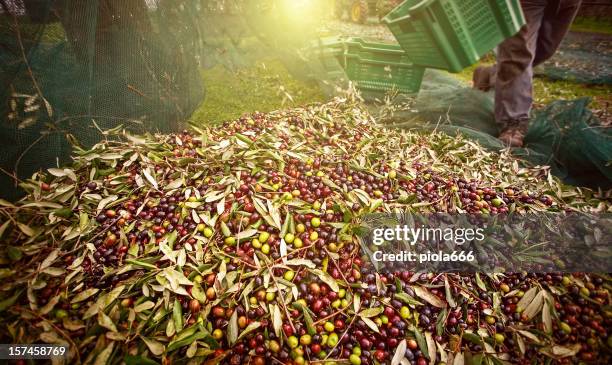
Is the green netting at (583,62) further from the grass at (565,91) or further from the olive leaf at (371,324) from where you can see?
the olive leaf at (371,324)

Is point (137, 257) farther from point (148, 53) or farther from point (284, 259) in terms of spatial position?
Result: point (148, 53)

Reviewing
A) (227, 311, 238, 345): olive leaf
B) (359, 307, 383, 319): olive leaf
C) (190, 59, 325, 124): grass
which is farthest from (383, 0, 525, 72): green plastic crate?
(227, 311, 238, 345): olive leaf

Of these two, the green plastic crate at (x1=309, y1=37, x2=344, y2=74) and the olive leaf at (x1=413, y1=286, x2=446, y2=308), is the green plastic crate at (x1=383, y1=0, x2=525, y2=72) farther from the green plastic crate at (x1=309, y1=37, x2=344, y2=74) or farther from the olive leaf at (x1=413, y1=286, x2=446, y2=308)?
the olive leaf at (x1=413, y1=286, x2=446, y2=308)

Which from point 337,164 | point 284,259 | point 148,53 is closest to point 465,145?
point 337,164

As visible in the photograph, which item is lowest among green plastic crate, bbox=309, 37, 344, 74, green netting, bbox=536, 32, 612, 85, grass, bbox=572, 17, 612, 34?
grass, bbox=572, 17, 612, 34

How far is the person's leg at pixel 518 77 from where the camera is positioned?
335 cm

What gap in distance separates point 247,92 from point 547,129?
3.42 meters

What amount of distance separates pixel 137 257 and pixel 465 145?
8.16 ft

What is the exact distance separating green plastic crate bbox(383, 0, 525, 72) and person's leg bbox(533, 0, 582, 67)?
3.15 ft

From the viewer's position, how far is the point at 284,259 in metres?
1.32

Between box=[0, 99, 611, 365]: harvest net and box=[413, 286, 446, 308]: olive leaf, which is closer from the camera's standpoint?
box=[0, 99, 611, 365]: harvest net

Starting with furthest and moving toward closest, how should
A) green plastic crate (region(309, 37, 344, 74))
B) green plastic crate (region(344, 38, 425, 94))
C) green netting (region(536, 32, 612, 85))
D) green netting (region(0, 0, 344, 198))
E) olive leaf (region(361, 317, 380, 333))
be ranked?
1. green netting (region(536, 32, 612, 85))
2. green plastic crate (region(344, 38, 425, 94))
3. green plastic crate (region(309, 37, 344, 74))
4. green netting (region(0, 0, 344, 198))
5. olive leaf (region(361, 317, 380, 333))

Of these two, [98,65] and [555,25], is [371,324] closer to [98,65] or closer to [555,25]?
[98,65]

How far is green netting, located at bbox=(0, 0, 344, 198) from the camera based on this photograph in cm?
183
